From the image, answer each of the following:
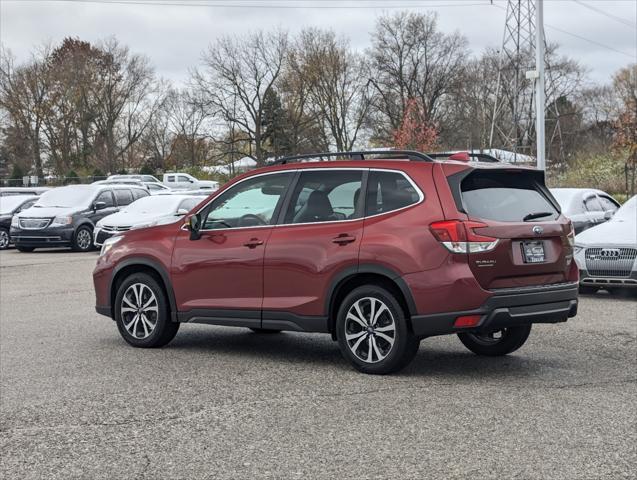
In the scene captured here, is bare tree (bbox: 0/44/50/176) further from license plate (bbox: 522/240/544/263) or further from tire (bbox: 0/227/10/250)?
license plate (bbox: 522/240/544/263)

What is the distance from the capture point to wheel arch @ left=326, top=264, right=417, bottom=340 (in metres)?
7.48

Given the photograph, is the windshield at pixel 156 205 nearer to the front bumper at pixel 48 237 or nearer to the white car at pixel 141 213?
the white car at pixel 141 213

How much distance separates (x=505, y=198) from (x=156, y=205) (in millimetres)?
17187

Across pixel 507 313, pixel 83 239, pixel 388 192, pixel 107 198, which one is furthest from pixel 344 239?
pixel 107 198

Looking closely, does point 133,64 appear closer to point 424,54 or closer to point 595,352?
point 424,54

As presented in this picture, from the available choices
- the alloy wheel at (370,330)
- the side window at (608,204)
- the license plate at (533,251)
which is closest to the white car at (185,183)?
the side window at (608,204)

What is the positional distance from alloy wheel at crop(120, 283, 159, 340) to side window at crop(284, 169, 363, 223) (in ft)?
5.68

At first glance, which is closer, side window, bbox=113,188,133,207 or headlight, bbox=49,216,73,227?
headlight, bbox=49,216,73,227

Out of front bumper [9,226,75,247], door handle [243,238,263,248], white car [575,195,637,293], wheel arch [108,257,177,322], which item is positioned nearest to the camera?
door handle [243,238,263,248]

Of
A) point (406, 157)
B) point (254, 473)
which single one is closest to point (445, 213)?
point (406, 157)

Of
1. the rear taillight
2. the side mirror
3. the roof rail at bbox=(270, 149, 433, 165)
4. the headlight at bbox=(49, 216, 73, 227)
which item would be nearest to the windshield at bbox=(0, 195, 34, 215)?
the headlight at bbox=(49, 216, 73, 227)

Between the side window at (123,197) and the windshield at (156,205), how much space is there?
67.5 inches

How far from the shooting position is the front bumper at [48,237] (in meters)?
24.6

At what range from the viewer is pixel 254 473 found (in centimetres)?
507
